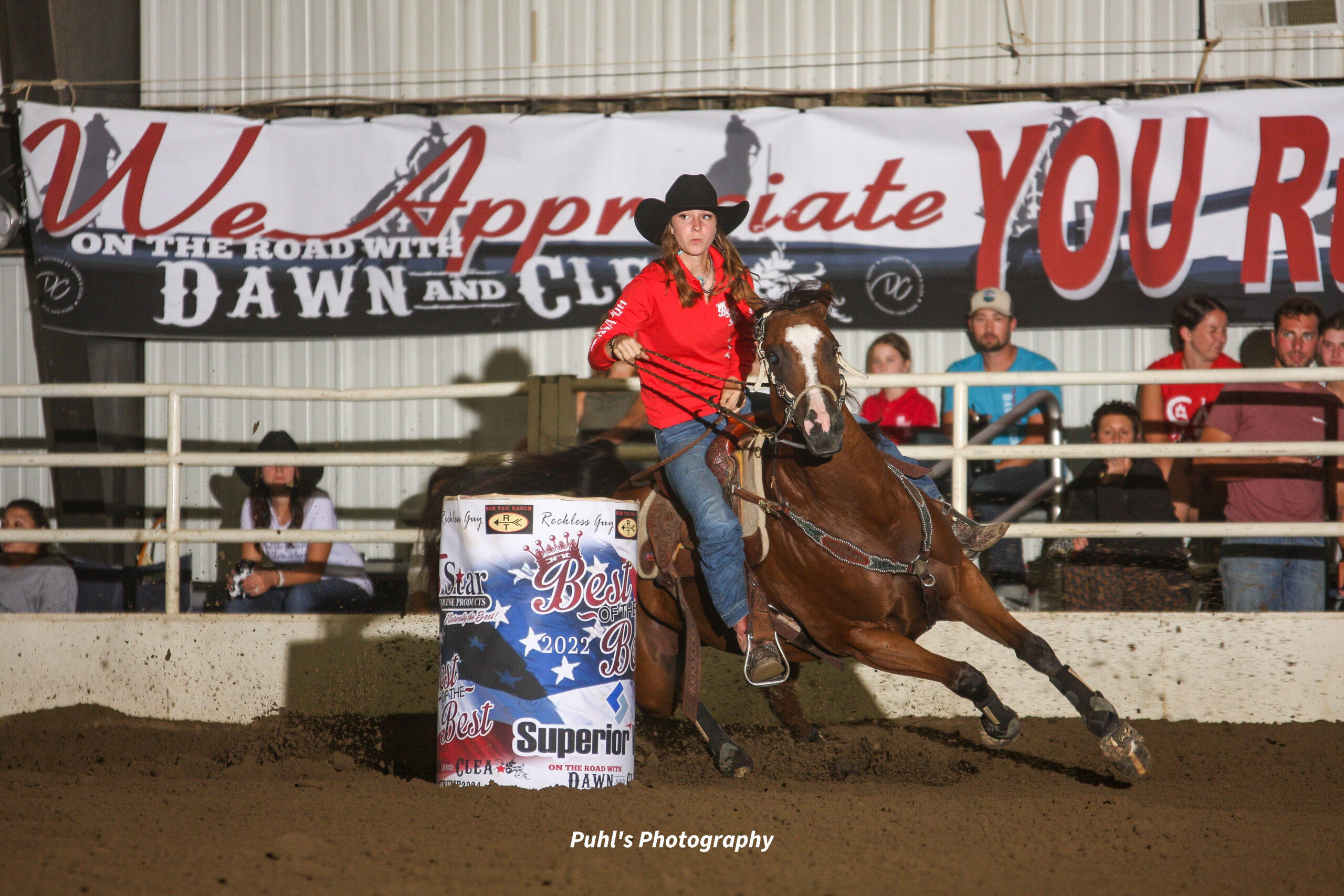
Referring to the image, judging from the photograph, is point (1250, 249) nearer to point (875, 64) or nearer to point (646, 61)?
point (875, 64)

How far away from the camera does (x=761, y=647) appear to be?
4.39 meters

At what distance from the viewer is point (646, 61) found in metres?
8.66

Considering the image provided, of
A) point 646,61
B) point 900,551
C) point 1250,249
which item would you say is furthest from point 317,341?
point 1250,249

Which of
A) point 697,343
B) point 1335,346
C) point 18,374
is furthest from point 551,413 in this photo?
point 18,374

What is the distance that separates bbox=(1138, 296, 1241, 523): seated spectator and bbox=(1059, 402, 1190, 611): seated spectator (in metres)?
0.60

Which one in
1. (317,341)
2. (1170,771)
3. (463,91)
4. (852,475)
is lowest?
Answer: (1170,771)

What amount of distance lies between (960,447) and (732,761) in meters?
2.13

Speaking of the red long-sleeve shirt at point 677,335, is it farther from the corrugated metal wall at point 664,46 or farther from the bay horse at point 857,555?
the corrugated metal wall at point 664,46

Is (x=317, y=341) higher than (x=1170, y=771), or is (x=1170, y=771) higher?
(x=317, y=341)

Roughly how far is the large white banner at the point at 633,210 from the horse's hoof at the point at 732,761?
391 centimetres

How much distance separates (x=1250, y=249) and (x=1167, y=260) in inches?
20.6

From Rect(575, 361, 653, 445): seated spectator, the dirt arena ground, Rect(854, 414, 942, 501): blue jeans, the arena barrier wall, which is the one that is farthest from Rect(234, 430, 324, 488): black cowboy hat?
Rect(854, 414, 942, 501): blue jeans

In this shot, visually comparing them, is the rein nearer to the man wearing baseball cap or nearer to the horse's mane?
the horse's mane

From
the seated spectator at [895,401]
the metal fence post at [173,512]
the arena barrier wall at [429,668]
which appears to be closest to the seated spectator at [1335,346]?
the arena barrier wall at [429,668]
